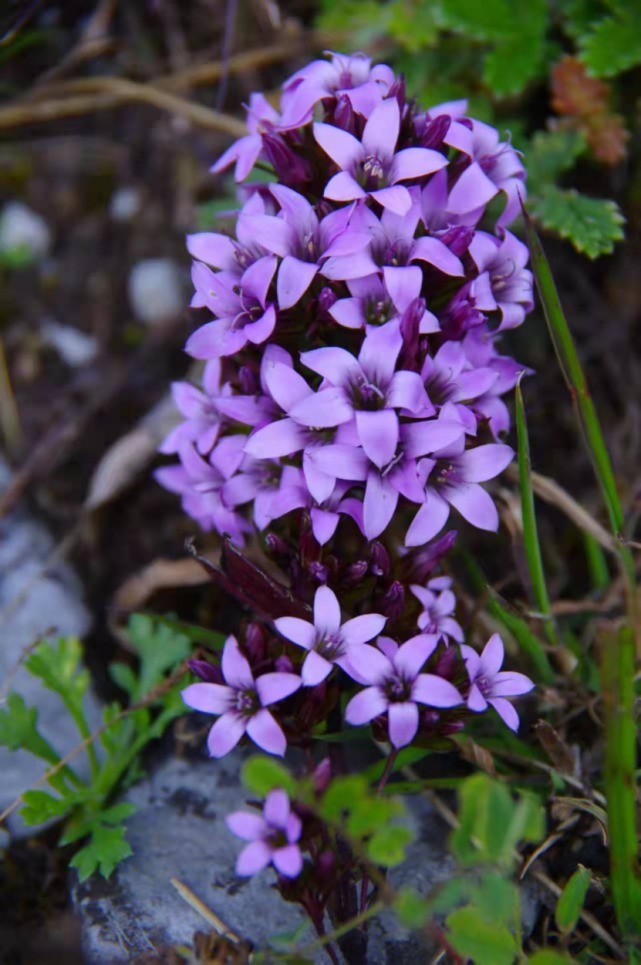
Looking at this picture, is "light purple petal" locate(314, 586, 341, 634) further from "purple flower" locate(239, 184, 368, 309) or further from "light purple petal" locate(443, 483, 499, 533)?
"purple flower" locate(239, 184, 368, 309)

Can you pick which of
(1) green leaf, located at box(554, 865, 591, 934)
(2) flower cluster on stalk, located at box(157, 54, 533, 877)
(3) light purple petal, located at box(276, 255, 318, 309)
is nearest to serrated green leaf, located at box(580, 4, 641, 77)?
(2) flower cluster on stalk, located at box(157, 54, 533, 877)

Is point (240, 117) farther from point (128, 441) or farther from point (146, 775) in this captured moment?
point (146, 775)

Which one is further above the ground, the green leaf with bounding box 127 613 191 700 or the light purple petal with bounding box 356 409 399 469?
the light purple petal with bounding box 356 409 399 469

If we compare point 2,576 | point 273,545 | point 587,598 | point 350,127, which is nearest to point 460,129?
point 350,127

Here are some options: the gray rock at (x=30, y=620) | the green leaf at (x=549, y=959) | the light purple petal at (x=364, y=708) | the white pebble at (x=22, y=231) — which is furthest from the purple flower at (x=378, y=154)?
the white pebble at (x=22, y=231)

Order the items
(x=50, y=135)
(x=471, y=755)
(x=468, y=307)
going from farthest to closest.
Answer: (x=50, y=135) → (x=471, y=755) → (x=468, y=307)

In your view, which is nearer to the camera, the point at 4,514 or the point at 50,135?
the point at 4,514
